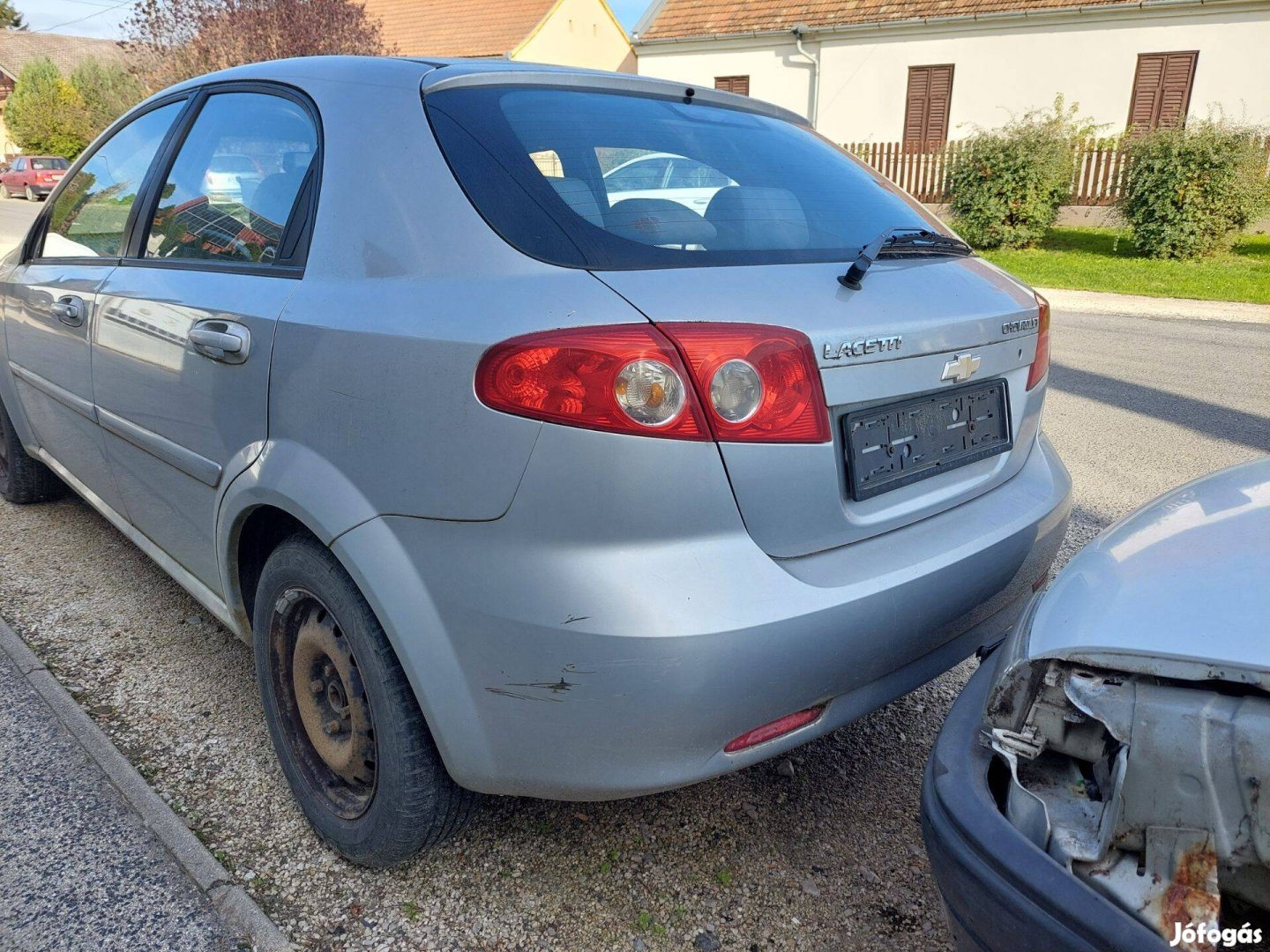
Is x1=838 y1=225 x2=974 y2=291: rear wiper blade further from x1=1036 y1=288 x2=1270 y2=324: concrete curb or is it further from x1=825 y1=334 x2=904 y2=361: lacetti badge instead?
x1=1036 y1=288 x2=1270 y2=324: concrete curb

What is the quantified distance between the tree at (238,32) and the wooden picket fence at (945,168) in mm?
11832

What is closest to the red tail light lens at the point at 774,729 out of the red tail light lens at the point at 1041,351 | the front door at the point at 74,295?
the red tail light lens at the point at 1041,351

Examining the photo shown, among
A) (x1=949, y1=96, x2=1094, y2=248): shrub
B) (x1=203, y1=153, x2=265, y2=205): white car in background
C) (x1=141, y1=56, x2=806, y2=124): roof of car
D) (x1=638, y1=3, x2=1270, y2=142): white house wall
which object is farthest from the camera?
(x1=638, y1=3, x2=1270, y2=142): white house wall

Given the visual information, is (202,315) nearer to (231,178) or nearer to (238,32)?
(231,178)

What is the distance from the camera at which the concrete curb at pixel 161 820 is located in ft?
6.38

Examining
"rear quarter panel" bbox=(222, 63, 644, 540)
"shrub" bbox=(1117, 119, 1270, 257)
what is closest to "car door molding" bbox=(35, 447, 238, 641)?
"rear quarter panel" bbox=(222, 63, 644, 540)

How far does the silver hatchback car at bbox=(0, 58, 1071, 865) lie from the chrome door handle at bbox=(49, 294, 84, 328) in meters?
0.54

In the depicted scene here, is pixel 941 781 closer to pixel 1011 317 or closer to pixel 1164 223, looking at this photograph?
pixel 1011 317

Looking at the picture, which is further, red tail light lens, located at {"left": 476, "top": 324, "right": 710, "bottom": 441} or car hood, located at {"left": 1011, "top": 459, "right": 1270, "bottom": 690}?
red tail light lens, located at {"left": 476, "top": 324, "right": 710, "bottom": 441}

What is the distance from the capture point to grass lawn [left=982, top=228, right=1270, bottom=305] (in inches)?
454

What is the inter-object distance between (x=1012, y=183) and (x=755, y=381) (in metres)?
14.8

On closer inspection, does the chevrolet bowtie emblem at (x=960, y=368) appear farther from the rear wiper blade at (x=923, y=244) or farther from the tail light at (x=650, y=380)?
the tail light at (x=650, y=380)

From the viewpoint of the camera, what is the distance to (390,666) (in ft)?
6.07

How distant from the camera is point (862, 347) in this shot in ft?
5.77
